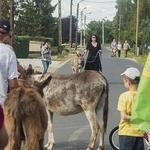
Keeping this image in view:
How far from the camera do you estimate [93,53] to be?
52.5ft

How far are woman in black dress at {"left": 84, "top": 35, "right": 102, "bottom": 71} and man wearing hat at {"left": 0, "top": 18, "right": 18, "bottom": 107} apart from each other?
394 inches

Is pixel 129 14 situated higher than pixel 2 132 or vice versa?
pixel 129 14

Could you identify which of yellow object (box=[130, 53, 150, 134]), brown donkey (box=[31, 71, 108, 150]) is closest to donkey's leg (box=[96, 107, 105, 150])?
brown donkey (box=[31, 71, 108, 150])

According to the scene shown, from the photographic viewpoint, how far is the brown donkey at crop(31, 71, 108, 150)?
8.24m

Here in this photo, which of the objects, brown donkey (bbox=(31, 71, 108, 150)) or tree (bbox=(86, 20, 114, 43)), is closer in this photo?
brown donkey (bbox=(31, 71, 108, 150))

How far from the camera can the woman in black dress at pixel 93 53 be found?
15.8 meters

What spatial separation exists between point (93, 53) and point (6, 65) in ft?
34.0

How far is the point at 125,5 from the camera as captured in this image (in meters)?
117

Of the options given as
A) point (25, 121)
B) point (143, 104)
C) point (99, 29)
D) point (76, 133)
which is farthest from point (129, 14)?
point (143, 104)

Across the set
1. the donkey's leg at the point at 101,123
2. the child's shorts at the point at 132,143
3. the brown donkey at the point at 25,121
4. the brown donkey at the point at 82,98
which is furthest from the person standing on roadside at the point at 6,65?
the donkey's leg at the point at 101,123

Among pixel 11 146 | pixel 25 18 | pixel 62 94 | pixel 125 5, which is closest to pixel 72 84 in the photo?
pixel 62 94

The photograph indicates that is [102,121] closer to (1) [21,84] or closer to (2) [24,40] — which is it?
(1) [21,84]

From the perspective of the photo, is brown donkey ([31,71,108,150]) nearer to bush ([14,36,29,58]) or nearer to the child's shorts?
the child's shorts

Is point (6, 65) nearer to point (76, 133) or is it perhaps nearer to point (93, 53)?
point (76, 133)
